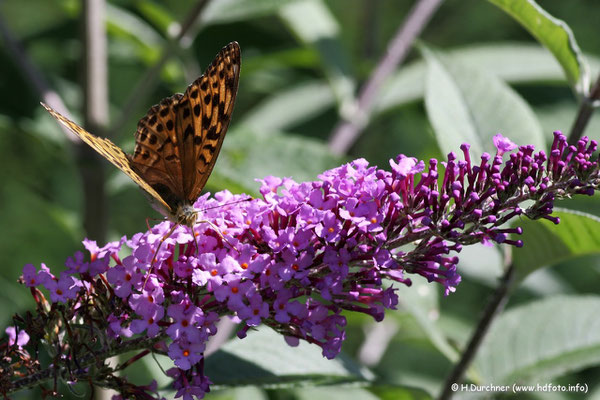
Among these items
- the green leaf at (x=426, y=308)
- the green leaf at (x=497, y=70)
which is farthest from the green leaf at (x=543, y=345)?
the green leaf at (x=497, y=70)

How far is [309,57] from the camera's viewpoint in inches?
137

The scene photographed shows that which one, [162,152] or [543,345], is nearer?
[162,152]

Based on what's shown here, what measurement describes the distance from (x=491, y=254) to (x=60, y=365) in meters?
2.10

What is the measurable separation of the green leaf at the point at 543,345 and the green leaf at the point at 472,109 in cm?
63

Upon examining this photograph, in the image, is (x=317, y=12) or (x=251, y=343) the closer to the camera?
(x=251, y=343)

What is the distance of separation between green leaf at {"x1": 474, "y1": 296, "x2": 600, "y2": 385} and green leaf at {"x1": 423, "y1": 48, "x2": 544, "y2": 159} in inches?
24.9

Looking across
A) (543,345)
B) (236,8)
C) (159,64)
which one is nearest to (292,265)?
(543,345)

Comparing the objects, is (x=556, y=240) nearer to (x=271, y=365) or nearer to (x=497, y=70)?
(x=271, y=365)

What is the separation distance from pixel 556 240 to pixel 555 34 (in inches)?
21.5

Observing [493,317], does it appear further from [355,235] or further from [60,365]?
[60,365]

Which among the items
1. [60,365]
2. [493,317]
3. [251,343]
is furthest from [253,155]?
[60,365]

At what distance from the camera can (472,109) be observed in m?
2.12

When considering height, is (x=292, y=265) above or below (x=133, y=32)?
below

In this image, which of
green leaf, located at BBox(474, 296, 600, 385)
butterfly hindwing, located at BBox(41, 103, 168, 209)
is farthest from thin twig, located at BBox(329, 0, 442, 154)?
butterfly hindwing, located at BBox(41, 103, 168, 209)
